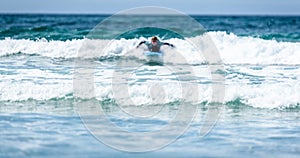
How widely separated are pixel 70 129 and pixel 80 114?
1221 mm

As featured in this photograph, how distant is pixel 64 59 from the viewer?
1831 cm

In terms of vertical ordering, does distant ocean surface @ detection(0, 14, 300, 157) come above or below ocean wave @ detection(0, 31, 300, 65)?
below

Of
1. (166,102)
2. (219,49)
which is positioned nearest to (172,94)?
(166,102)

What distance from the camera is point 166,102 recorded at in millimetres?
10828

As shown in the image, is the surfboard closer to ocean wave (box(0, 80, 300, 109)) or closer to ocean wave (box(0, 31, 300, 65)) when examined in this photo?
ocean wave (box(0, 31, 300, 65))

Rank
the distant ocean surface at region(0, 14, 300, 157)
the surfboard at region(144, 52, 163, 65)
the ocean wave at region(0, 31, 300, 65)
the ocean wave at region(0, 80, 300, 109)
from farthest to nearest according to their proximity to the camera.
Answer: the ocean wave at region(0, 31, 300, 65), the surfboard at region(144, 52, 163, 65), the ocean wave at region(0, 80, 300, 109), the distant ocean surface at region(0, 14, 300, 157)

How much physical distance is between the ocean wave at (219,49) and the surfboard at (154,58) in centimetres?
133

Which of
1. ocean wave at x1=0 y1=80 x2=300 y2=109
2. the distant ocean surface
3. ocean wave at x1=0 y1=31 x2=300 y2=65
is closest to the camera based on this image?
the distant ocean surface

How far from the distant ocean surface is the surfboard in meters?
0.54

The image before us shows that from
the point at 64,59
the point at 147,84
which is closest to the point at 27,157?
the point at 147,84

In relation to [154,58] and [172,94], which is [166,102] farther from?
[154,58]

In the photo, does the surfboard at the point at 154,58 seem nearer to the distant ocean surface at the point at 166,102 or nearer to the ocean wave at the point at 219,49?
the distant ocean surface at the point at 166,102

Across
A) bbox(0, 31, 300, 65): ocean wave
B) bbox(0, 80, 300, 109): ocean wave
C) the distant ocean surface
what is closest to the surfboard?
the distant ocean surface

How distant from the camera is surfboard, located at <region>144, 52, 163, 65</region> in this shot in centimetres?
1582
